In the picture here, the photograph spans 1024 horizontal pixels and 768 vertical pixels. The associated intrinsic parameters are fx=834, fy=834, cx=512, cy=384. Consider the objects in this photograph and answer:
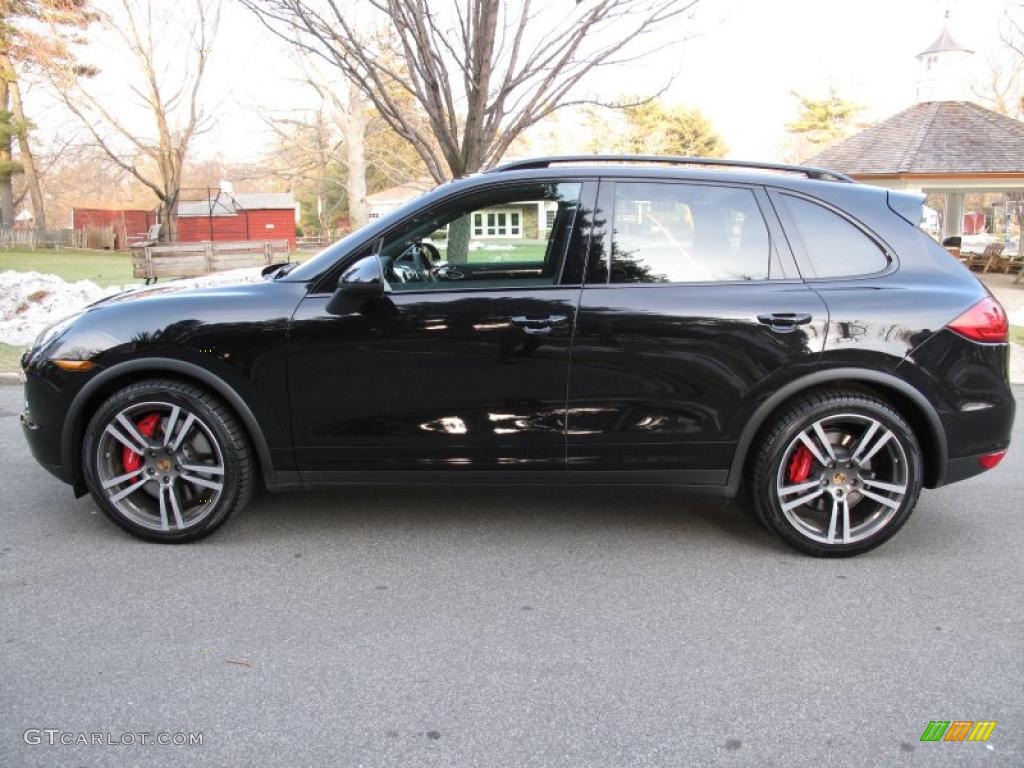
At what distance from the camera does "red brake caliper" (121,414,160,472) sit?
13.1 feet

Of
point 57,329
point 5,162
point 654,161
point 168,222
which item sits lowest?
point 57,329

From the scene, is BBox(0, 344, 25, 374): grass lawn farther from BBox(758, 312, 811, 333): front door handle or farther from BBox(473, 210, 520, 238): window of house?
BBox(758, 312, 811, 333): front door handle

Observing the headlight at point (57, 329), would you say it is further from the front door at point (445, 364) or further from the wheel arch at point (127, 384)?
the front door at point (445, 364)

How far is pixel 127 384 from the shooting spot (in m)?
3.99

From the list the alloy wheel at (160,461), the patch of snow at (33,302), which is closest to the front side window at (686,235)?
the alloy wheel at (160,461)

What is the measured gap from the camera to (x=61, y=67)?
27375mm

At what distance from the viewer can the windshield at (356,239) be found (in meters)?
3.91

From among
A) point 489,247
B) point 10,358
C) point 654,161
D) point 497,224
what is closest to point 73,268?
point 10,358

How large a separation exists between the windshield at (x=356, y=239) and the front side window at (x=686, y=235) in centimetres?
89

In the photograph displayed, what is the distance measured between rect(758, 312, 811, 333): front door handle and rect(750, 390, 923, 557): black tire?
0.35 meters

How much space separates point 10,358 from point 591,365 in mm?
7524

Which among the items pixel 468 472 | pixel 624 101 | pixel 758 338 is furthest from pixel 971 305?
pixel 624 101

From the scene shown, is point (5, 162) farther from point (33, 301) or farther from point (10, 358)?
point (10, 358)

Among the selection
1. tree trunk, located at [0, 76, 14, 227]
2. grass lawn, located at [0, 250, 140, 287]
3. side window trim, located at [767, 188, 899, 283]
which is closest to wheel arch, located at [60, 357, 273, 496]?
side window trim, located at [767, 188, 899, 283]
